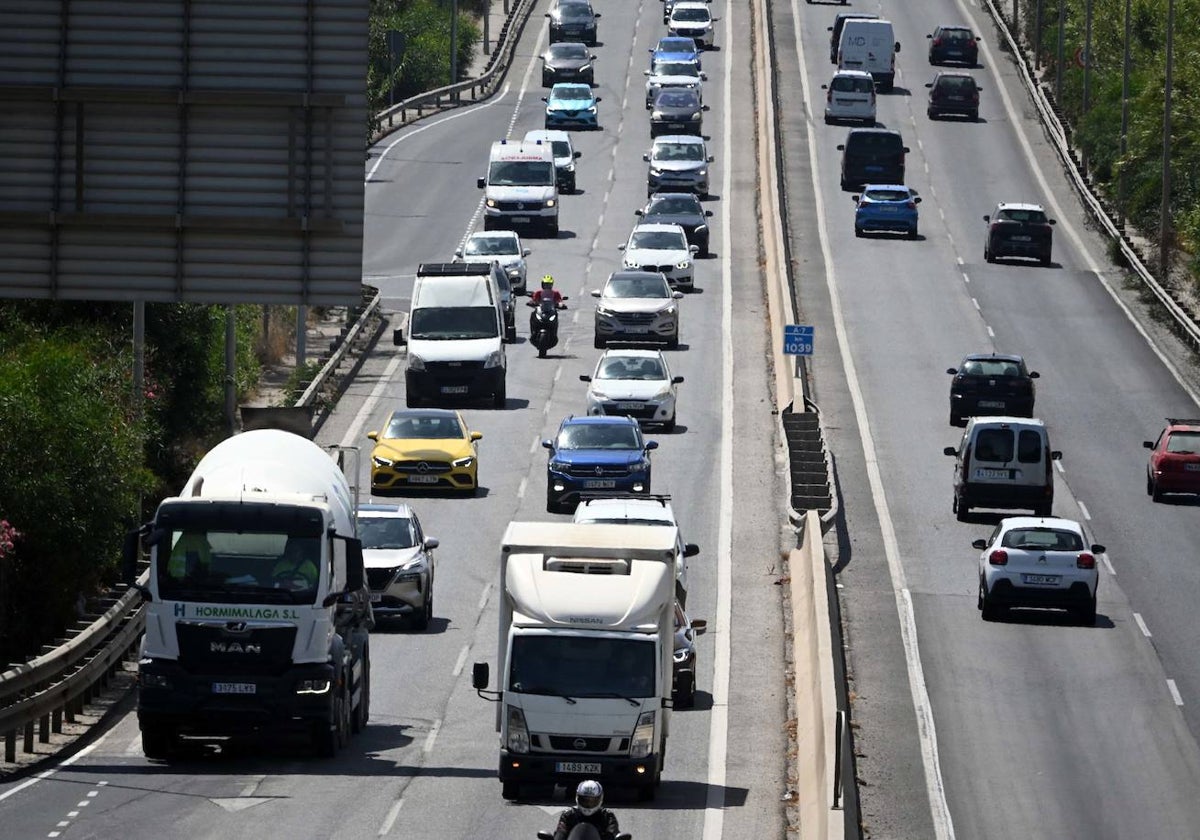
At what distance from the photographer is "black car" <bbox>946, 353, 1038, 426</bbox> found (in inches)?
1886

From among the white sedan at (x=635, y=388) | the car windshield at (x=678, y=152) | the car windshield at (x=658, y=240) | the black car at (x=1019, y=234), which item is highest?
the car windshield at (x=678, y=152)

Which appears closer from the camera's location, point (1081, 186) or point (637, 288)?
point (637, 288)

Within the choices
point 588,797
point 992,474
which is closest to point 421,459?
point 992,474

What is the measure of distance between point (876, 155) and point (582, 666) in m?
52.9

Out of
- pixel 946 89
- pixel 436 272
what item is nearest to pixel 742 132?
pixel 946 89

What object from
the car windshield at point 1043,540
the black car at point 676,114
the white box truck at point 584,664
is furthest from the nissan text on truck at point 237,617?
the black car at point 676,114

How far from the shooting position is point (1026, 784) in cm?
2669

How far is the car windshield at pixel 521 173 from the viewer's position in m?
68.0

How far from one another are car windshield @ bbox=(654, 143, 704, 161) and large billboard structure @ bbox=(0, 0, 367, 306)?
46.2 meters

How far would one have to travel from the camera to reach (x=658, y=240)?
6147 cm

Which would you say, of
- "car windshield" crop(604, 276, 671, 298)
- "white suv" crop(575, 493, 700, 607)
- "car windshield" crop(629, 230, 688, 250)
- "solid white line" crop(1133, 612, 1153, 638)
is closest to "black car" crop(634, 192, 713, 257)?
"car windshield" crop(629, 230, 688, 250)

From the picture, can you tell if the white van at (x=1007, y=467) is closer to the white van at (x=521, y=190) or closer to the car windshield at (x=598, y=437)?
the car windshield at (x=598, y=437)

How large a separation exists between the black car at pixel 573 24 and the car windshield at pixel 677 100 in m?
22.5

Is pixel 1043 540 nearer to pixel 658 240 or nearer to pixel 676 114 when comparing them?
pixel 658 240
